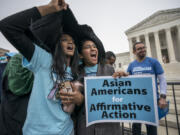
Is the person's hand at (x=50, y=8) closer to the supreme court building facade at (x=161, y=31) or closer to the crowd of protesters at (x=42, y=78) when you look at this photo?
the crowd of protesters at (x=42, y=78)

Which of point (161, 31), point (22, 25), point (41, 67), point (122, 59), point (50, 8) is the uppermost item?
point (161, 31)

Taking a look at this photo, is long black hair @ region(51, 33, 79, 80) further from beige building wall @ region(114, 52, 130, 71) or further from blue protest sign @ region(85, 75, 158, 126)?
beige building wall @ region(114, 52, 130, 71)

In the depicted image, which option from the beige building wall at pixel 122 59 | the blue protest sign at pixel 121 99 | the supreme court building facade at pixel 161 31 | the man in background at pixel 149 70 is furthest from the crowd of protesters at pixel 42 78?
the beige building wall at pixel 122 59

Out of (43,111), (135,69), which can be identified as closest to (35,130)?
(43,111)

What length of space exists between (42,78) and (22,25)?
1.72 feet

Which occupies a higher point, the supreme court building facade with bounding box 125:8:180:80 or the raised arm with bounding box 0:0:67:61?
Answer: the supreme court building facade with bounding box 125:8:180:80

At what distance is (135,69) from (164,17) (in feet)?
94.6

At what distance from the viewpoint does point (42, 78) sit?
911 millimetres

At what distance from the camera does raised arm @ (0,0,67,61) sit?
772mm

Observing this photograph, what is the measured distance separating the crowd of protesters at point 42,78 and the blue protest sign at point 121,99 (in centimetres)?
10

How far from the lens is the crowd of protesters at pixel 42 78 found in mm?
822

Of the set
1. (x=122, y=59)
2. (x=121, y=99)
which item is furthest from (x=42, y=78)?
(x=122, y=59)

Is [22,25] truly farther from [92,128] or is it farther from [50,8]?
[92,128]

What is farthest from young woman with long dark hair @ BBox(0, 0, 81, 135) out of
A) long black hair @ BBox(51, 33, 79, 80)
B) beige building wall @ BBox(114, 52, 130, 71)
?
beige building wall @ BBox(114, 52, 130, 71)
